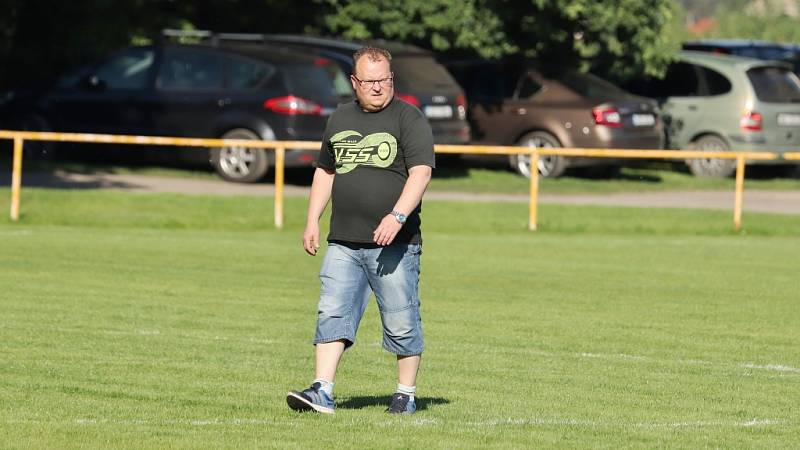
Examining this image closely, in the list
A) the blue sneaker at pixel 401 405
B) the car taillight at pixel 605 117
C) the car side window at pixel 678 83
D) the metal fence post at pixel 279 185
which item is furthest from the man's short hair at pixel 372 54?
the car side window at pixel 678 83

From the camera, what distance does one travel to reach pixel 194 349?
33.3 feet

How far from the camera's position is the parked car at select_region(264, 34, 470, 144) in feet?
79.6

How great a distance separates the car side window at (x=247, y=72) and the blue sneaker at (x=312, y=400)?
15.8 m

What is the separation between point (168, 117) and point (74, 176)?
1.61 m

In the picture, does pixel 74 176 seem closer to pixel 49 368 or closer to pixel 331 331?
pixel 49 368

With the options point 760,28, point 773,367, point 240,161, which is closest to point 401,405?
point 773,367

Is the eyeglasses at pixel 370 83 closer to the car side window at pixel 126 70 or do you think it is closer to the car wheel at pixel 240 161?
the car wheel at pixel 240 161

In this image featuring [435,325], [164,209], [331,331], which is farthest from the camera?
[164,209]

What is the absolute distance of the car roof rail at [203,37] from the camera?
1000 inches

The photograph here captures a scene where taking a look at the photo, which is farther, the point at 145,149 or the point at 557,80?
the point at 557,80

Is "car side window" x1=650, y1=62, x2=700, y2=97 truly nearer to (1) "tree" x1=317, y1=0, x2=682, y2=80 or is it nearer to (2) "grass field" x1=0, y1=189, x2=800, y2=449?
(1) "tree" x1=317, y1=0, x2=682, y2=80

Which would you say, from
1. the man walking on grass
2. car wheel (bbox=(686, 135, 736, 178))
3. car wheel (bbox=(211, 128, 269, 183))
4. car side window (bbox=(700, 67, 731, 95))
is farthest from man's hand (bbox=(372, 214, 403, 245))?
car side window (bbox=(700, 67, 731, 95))

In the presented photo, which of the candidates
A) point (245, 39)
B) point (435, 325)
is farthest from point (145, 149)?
point (435, 325)

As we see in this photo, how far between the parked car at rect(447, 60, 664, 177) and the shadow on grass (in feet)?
56.6
